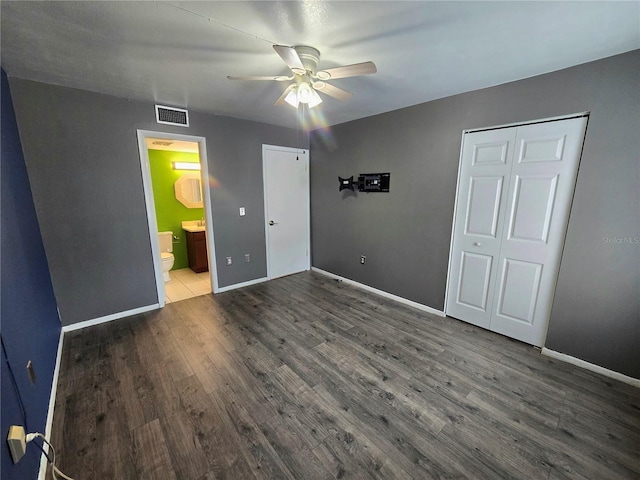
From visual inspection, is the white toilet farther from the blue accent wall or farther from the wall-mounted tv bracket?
the wall-mounted tv bracket

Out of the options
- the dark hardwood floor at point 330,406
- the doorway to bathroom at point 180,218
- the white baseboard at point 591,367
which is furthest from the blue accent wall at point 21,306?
the white baseboard at point 591,367

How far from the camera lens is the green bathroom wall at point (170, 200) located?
14.6 feet

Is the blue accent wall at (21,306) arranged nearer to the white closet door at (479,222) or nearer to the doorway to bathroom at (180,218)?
the doorway to bathroom at (180,218)

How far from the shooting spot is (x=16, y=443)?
1047mm

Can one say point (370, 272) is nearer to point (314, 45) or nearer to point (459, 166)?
point (459, 166)

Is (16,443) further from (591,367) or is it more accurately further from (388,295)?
(591,367)

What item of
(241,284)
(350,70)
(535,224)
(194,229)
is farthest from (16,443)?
(194,229)

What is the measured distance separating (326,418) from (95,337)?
254cm

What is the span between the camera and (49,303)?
232 cm

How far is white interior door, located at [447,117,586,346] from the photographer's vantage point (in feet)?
7.19

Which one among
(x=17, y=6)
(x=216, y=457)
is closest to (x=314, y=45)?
(x=17, y=6)

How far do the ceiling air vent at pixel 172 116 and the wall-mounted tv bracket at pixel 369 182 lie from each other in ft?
7.19

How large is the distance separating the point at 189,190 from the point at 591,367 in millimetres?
5790

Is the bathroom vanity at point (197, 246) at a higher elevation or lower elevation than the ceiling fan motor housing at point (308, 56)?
lower
